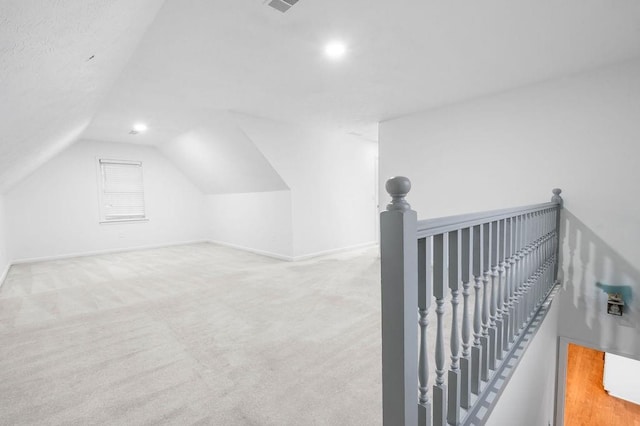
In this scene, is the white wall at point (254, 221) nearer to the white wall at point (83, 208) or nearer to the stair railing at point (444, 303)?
the white wall at point (83, 208)

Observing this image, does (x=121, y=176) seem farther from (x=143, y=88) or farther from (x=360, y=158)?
(x=360, y=158)

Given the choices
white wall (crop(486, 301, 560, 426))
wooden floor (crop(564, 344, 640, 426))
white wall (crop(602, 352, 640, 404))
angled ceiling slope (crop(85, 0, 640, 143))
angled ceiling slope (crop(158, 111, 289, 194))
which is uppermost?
angled ceiling slope (crop(85, 0, 640, 143))

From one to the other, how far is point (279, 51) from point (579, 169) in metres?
3.29

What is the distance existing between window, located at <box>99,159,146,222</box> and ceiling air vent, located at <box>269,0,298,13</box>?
629cm

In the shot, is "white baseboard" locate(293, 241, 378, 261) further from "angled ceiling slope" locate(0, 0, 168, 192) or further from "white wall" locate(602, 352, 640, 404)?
"white wall" locate(602, 352, 640, 404)

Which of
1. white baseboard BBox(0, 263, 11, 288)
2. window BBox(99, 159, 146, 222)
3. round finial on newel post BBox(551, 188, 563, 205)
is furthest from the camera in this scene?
window BBox(99, 159, 146, 222)

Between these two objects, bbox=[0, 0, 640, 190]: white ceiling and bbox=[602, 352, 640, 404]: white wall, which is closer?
bbox=[0, 0, 640, 190]: white ceiling

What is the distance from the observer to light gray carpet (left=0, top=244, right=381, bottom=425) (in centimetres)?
158

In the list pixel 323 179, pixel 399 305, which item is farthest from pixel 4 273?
pixel 399 305

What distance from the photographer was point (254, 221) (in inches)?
245

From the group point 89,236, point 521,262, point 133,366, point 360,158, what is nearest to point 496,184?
point 521,262

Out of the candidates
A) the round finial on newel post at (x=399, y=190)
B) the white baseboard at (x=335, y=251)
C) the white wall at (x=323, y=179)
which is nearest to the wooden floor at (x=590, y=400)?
the white baseboard at (x=335, y=251)

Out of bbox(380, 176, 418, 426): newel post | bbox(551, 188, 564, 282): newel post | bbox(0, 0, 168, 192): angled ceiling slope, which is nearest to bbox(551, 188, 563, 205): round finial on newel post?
bbox(551, 188, 564, 282): newel post

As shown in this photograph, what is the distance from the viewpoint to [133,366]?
199cm
